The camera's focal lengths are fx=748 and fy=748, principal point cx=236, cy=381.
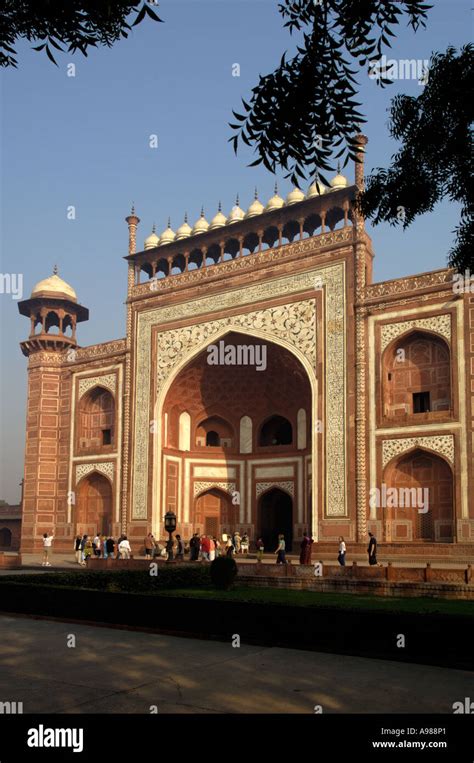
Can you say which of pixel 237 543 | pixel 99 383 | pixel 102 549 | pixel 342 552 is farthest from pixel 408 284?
pixel 99 383

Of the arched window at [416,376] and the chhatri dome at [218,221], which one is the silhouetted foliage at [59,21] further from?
the chhatri dome at [218,221]

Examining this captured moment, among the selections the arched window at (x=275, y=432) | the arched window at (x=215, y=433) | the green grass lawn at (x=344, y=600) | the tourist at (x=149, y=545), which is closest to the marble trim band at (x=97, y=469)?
the arched window at (x=215, y=433)

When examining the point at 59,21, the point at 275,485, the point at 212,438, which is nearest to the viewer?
the point at 59,21

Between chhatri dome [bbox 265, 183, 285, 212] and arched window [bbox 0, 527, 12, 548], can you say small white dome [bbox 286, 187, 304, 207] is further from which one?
arched window [bbox 0, 527, 12, 548]

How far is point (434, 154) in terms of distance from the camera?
654 cm

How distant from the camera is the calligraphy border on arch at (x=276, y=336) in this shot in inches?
803

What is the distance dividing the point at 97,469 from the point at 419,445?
482 inches

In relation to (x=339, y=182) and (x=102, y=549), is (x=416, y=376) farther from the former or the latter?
(x=102, y=549)

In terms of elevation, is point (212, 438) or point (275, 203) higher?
point (275, 203)

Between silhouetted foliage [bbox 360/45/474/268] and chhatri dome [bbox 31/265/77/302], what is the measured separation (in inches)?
909

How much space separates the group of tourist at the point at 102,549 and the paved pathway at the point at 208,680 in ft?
38.7

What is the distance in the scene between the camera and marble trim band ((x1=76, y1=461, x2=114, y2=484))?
26125 mm
